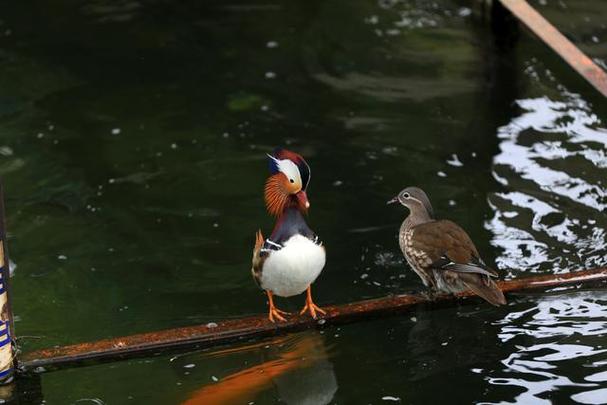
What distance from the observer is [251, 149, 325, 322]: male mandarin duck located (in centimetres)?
496

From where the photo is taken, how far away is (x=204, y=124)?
8398mm

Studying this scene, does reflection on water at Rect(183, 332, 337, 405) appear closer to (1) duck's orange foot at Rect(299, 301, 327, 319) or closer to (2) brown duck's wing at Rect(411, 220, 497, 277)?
(1) duck's orange foot at Rect(299, 301, 327, 319)

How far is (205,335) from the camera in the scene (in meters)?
5.24

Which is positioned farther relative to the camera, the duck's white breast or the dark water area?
the dark water area

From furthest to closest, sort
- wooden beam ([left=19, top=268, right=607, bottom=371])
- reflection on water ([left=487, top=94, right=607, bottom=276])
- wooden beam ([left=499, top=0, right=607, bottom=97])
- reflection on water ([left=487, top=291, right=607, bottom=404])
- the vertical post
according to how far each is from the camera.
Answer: wooden beam ([left=499, top=0, right=607, bottom=97]) < reflection on water ([left=487, top=94, right=607, bottom=276]) < wooden beam ([left=19, top=268, right=607, bottom=371]) < the vertical post < reflection on water ([left=487, top=291, right=607, bottom=404])

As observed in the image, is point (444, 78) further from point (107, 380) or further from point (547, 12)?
point (107, 380)

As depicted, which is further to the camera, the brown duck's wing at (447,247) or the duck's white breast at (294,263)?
the brown duck's wing at (447,247)

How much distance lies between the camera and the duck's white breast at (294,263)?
5.07 metres

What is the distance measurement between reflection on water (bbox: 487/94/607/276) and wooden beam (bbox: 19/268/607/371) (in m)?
0.88

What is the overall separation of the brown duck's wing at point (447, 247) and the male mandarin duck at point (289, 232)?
0.64m

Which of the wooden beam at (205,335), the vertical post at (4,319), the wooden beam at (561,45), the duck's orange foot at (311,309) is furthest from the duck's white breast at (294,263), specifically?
the wooden beam at (561,45)

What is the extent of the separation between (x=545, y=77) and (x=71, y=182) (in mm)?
3869

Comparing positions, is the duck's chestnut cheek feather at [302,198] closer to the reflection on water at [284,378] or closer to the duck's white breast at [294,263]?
the duck's white breast at [294,263]

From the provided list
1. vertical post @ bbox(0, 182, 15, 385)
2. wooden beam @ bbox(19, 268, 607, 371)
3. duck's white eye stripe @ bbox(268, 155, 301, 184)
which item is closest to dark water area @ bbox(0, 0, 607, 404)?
wooden beam @ bbox(19, 268, 607, 371)
